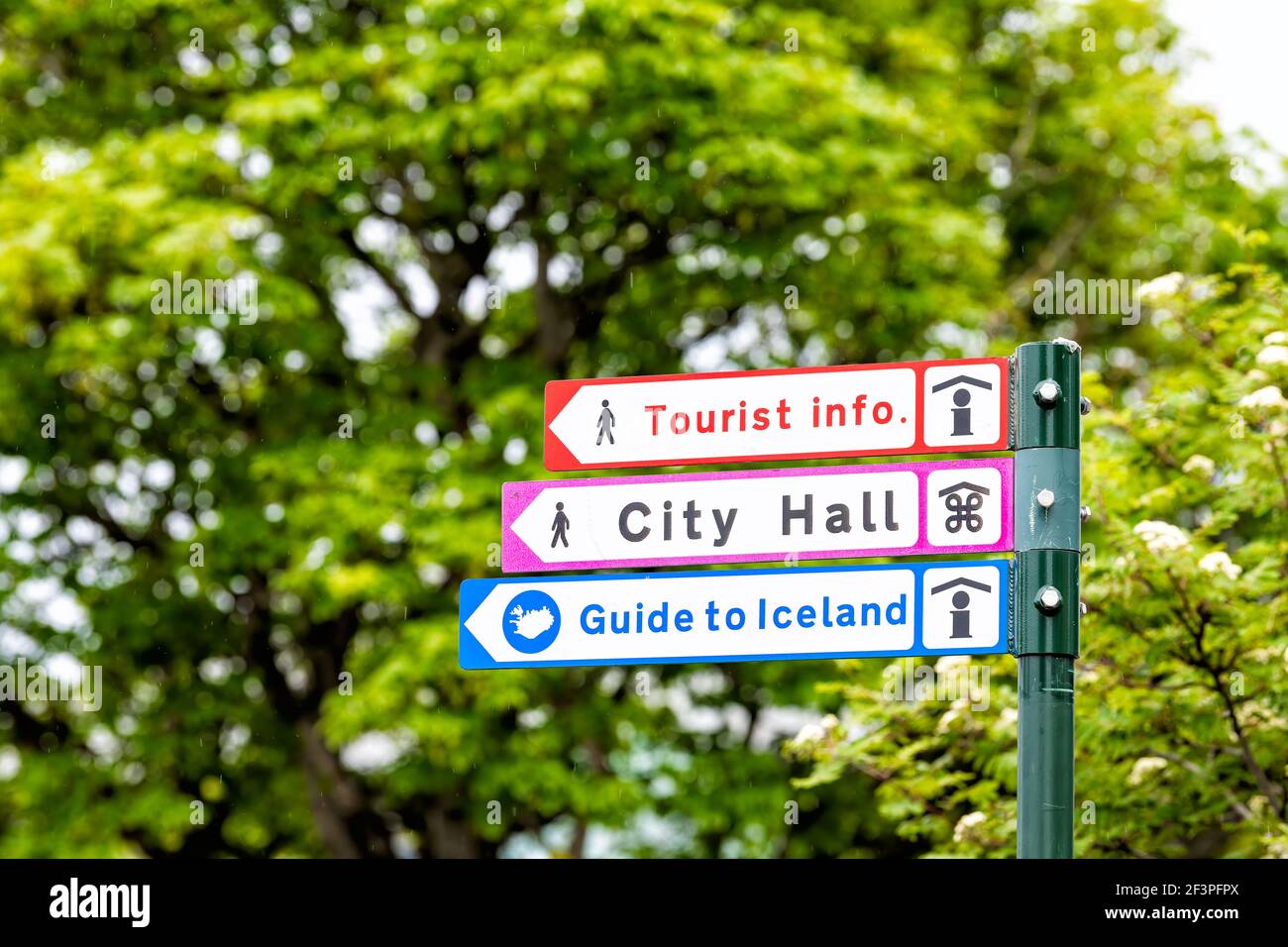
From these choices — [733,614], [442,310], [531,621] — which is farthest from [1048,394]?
[442,310]

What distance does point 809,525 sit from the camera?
4840 millimetres

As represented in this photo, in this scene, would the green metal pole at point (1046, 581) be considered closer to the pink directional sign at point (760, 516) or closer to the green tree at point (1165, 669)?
the pink directional sign at point (760, 516)

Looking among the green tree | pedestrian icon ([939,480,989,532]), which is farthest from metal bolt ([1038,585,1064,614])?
the green tree

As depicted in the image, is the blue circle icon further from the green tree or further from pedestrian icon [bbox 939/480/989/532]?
the green tree

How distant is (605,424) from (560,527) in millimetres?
306

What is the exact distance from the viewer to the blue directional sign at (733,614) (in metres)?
4.65

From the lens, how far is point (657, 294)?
15125 millimetres

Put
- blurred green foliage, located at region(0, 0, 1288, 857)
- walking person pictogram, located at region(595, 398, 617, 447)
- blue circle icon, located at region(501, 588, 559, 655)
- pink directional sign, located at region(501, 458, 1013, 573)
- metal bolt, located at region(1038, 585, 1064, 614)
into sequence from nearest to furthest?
1. metal bolt, located at region(1038, 585, 1064, 614)
2. pink directional sign, located at region(501, 458, 1013, 573)
3. blue circle icon, located at region(501, 588, 559, 655)
4. walking person pictogram, located at region(595, 398, 617, 447)
5. blurred green foliage, located at region(0, 0, 1288, 857)

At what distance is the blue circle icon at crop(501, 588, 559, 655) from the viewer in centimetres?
491

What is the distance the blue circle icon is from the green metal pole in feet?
3.89

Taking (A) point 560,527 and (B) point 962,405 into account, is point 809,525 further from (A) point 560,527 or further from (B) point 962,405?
(A) point 560,527

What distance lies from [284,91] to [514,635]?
30.3ft
